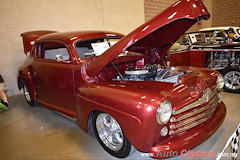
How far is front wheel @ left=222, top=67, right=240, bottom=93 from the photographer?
3791 millimetres

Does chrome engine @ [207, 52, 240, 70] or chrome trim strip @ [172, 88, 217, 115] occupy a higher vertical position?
chrome engine @ [207, 52, 240, 70]

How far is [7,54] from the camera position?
16.2 feet

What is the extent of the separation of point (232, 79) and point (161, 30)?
246 centimetres

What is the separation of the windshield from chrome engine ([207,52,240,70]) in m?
2.74

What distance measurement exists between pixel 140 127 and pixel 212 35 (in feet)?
14.6

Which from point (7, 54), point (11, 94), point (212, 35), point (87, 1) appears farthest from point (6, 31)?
point (212, 35)

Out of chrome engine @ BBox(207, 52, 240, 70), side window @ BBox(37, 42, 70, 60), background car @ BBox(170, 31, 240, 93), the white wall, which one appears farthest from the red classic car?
the white wall

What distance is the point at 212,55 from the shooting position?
4375mm

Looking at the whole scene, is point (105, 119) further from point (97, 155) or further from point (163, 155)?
point (163, 155)

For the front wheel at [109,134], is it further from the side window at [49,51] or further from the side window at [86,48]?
the side window at [49,51]

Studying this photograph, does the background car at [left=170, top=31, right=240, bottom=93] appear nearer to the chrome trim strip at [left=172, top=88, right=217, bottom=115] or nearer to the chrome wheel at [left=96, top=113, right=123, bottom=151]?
the chrome trim strip at [left=172, top=88, right=217, bottom=115]

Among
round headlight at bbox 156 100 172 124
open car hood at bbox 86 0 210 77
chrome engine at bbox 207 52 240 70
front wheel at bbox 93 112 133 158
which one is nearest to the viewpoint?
round headlight at bbox 156 100 172 124

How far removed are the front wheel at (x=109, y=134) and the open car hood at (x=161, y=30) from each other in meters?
0.54

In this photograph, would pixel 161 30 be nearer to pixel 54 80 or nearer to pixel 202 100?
pixel 202 100
